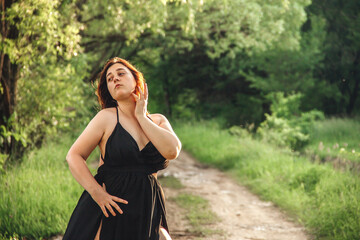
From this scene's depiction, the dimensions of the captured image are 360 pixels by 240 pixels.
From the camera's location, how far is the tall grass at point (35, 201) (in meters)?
5.49

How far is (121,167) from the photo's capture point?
8.86ft

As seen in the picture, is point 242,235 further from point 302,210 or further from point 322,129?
point 322,129

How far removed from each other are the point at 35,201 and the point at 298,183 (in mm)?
4874

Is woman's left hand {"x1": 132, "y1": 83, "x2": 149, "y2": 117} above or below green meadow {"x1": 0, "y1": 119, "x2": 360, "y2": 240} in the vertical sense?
above

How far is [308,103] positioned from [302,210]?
16.3 metres

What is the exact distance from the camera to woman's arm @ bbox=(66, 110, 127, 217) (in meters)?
2.58

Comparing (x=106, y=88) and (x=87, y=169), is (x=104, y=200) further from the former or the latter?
(x=106, y=88)

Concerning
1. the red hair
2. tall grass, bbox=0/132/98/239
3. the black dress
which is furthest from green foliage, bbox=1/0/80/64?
the black dress

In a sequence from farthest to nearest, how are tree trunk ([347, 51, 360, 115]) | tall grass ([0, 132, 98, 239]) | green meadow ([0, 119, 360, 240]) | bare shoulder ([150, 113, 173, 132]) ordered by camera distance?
1. tree trunk ([347, 51, 360, 115])
2. green meadow ([0, 119, 360, 240])
3. tall grass ([0, 132, 98, 239])
4. bare shoulder ([150, 113, 173, 132])

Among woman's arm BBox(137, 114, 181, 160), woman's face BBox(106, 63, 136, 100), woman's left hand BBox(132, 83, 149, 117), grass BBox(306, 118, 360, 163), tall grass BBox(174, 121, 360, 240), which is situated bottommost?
grass BBox(306, 118, 360, 163)

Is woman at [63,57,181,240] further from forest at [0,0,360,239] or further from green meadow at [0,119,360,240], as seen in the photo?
green meadow at [0,119,360,240]

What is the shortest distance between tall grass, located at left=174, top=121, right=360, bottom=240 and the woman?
3.59 meters

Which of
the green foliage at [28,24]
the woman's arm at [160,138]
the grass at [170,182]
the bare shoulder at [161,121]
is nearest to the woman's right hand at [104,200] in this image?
the woman's arm at [160,138]

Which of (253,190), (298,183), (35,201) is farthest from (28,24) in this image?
(298,183)
